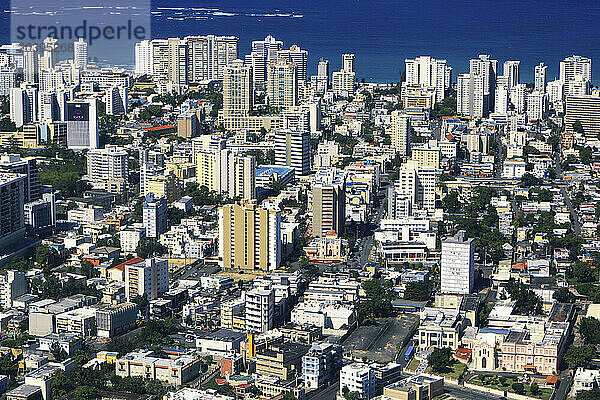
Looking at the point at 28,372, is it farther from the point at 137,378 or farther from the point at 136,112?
the point at 136,112

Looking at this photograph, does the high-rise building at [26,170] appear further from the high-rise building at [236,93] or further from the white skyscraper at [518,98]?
the white skyscraper at [518,98]

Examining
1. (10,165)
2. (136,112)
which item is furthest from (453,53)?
(10,165)

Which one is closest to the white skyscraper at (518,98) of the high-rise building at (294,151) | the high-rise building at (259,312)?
the high-rise building at (294,151)

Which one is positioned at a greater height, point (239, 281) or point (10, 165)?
point (10, 165)

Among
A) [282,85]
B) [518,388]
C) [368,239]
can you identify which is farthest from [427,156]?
[518,388]

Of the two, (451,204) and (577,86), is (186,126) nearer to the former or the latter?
(451,204)

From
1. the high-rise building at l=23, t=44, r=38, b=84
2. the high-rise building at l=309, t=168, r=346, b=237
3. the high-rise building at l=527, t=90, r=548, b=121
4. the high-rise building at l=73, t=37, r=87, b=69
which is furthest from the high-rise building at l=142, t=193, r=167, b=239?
the high-rise building at l=73, t=37, r=87, b=69
